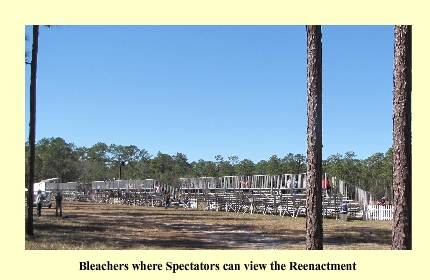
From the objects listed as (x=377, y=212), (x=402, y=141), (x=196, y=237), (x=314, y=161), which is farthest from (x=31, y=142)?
(x=377, y=212)

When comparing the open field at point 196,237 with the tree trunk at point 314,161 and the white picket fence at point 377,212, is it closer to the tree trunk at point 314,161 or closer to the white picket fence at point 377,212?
the tree trunk at point 314,161

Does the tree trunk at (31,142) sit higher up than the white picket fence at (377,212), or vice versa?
the tree trunk at (31,142)

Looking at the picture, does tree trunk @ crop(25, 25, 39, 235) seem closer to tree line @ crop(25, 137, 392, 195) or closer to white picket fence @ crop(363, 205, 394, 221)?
white picket fence @ crop(363, 205, 394, 221)

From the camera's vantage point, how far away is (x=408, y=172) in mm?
9164

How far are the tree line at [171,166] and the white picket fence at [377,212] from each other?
24.0 meters

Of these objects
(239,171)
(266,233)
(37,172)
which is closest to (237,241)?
(266,233)

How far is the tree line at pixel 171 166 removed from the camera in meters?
58.3

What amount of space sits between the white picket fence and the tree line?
78.6ft

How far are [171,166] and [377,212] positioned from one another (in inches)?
2317

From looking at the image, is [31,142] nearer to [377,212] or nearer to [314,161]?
[314,161]

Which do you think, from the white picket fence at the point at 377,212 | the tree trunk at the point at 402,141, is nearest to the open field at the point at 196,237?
the white picket fence at the point at 377,212

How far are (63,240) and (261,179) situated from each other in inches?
811

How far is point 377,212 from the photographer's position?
28.7 metres

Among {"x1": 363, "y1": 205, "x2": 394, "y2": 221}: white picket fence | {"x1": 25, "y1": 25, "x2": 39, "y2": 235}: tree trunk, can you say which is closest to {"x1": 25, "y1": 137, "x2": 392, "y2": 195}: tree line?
{"x1": 363, "y1": 205, "x2": 394, "y2": 221}: white picket fence
